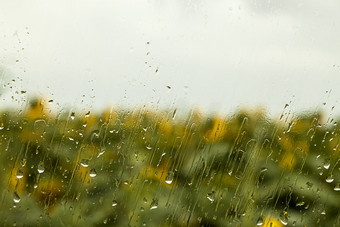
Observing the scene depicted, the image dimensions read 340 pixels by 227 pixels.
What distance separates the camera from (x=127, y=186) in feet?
3.16

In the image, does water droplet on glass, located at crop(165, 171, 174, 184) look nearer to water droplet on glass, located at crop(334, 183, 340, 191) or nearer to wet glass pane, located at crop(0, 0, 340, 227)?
wet glass pane, located at crop(0, 0, 340, 227)

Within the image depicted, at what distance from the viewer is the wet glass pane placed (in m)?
0.91

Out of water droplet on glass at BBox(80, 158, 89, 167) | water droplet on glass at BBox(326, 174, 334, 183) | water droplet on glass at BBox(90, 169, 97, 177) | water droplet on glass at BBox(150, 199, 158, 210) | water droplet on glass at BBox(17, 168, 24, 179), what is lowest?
water droplet on glass at BBox(150, 199, 158, 210)

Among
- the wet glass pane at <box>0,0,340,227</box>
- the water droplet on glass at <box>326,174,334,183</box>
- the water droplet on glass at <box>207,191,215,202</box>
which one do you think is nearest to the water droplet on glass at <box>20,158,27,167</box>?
the wet glass pane at <box>0,0,340,227</box>

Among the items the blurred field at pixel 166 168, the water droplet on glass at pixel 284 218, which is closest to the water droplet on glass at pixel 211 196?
the blurred field at pixel 166 168

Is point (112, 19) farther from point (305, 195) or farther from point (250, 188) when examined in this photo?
point (305, 195)

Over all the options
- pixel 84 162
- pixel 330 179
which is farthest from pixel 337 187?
pixel 84 162

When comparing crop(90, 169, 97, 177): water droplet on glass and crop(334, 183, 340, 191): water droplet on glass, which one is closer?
crop(90, 169, 97, 177): water droplet on glass

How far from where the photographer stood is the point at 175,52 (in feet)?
3.17

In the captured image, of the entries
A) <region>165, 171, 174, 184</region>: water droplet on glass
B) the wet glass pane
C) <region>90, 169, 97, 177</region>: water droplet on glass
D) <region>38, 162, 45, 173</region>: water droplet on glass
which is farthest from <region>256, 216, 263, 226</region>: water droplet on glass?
<region>38, 162, 45, 173</region>: water droplet on glass

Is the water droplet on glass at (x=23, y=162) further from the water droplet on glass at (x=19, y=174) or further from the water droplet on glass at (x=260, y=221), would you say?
the water droplet on glass at (x=260, y=221)

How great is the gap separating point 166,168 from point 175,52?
12.3 inches

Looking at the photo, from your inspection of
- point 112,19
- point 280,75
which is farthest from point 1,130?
point 280,75

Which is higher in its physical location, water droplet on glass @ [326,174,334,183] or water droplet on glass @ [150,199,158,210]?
water droplet on glass @ [326,174,334,183]
